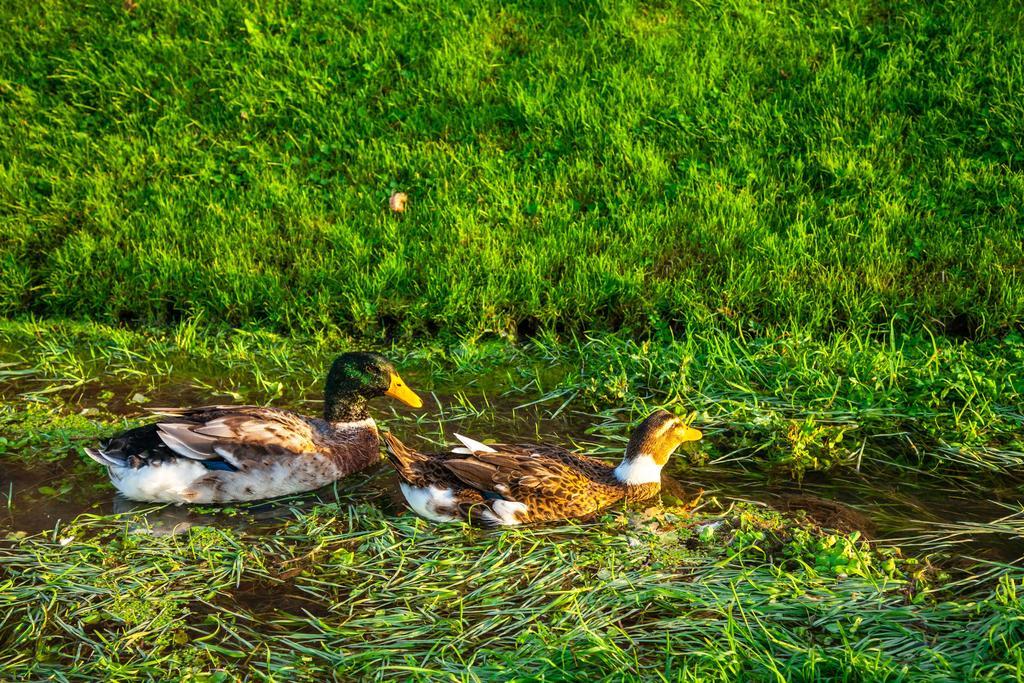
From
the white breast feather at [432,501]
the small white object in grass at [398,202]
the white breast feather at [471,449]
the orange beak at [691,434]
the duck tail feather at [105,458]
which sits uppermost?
the small white object in grass at [398,202]

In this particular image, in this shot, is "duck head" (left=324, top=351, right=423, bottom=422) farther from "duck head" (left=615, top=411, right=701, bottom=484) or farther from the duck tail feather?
"duck head" (left=615, top=411, right=701, bottom=484)

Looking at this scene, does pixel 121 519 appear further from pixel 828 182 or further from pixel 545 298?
pixel 828 182

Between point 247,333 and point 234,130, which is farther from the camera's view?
point 234,130

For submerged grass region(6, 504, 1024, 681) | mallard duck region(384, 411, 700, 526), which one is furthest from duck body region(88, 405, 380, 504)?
mallard duck region(384, 411, 700, 526)

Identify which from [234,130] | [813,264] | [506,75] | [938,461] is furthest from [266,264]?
[938,461]

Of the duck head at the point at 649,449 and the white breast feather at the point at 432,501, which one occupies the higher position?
the duck head at the point at 649,449

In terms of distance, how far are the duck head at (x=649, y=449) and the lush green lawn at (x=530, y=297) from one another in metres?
0.25

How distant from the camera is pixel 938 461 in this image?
5.35 m

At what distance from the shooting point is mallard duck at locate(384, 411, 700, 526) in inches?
187

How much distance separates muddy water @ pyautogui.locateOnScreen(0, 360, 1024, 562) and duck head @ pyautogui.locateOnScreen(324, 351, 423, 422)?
32cm

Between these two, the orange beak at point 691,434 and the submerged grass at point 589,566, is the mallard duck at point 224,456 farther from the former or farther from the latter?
the orange beak at point 691,434

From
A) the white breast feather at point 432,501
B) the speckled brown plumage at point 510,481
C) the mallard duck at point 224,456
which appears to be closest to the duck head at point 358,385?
the mallard duck at point 224,456

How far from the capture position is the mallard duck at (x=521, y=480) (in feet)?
15.6

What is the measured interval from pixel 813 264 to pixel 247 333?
4.03 meters
